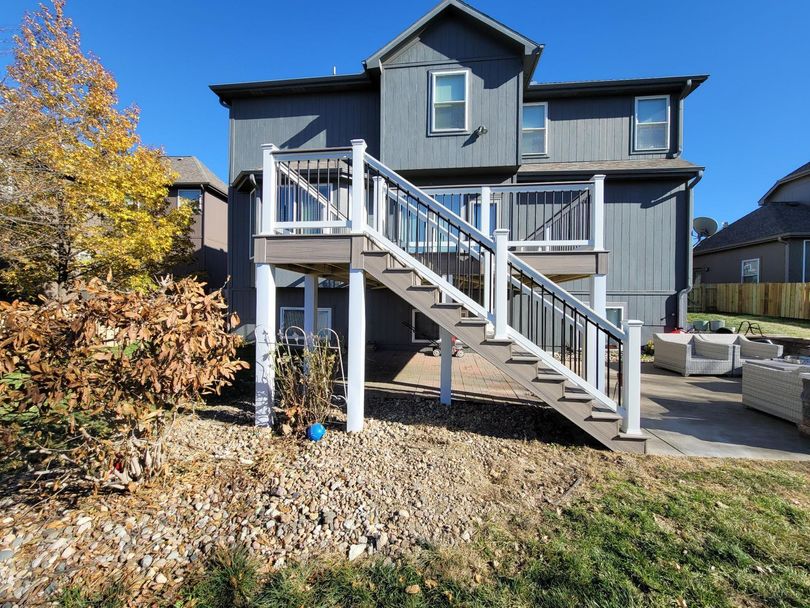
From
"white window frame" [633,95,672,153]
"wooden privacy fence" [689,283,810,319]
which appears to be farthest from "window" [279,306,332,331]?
"wooden privacy fence" [689,283,810,319]

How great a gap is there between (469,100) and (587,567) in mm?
10099

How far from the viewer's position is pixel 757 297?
607 inches

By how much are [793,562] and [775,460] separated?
1964 mm

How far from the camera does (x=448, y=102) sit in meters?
9.56

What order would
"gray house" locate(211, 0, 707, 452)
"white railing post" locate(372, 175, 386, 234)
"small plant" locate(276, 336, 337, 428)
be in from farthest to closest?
"gray house" locate(211, 0, 707, 452) < "white railing post" locate(372, 175, 386, 234) < "small plant" locate(276, 336, 337, 428)

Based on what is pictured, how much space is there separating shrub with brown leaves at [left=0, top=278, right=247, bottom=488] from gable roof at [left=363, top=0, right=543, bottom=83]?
29.3 ft

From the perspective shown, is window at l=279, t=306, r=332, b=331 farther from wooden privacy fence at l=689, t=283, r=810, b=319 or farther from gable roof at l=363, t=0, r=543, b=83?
wooden privacy fence at l=689, t=283, r=810, b=319

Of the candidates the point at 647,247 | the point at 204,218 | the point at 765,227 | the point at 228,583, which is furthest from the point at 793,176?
the point at 204,218

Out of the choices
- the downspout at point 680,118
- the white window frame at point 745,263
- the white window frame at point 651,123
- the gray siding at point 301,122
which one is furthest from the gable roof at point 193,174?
the white window frame at point 745,263

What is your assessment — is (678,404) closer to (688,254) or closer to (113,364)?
(688,254)

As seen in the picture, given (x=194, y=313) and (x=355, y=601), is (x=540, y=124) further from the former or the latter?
(x=355, y=601)

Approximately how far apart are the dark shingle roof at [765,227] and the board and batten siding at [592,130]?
1012 centimetres

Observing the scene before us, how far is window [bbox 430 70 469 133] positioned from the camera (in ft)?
31.3

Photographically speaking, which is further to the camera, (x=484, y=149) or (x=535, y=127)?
(x=535, y=127)
